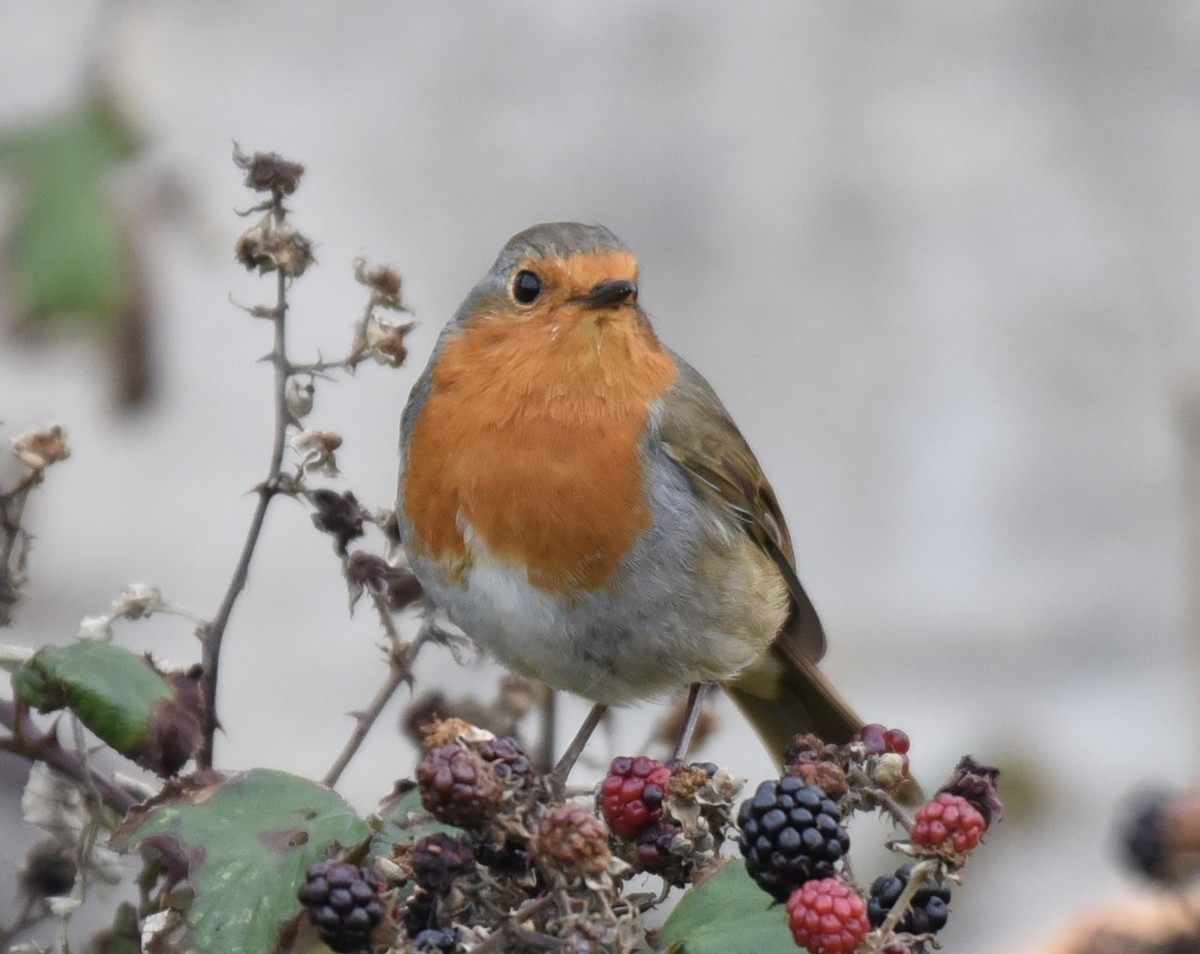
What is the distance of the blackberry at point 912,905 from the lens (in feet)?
5.51

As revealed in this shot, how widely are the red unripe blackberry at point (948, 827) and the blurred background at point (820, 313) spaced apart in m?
3.51

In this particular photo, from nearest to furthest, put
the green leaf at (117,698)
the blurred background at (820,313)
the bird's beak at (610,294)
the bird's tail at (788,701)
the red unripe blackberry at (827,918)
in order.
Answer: the red unripe blackberry at (827,918)
the green leaf at (117,698)
the bird's beak at (610,294)
the bird's tail at (788,701)
the blurred background at (820,313)

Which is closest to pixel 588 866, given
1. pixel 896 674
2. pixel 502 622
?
pixel 502 622

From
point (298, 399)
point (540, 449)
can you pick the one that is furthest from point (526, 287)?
point (298, 399)

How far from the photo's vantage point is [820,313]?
675cm

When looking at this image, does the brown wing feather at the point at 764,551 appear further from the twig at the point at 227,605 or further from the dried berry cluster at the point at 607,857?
the dried berry cluster at the point at 607,857

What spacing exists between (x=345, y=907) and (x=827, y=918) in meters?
0.42

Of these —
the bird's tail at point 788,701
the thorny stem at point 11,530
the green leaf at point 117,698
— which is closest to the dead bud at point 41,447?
the thorny stem at point 11,530

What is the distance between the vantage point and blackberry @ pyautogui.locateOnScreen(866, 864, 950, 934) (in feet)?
5.51

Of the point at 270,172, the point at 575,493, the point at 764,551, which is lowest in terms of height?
the point at 270,172

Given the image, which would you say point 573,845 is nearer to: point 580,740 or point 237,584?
point 237,584

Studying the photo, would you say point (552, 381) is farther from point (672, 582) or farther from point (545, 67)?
point (545, 67)

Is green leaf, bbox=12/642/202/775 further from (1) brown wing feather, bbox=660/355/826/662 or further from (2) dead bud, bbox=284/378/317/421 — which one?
(1) brown wing feather, bbox=660/355/826/662

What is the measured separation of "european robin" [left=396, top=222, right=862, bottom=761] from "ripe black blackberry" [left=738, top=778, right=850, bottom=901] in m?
1.15
